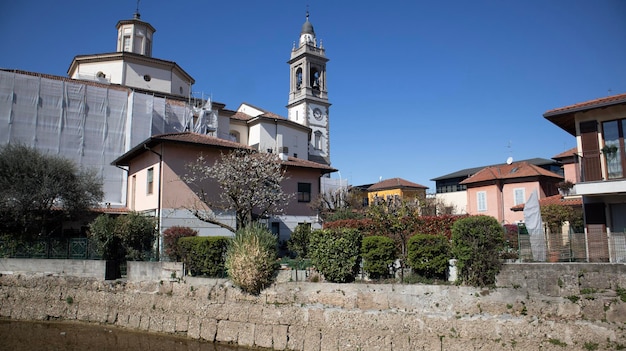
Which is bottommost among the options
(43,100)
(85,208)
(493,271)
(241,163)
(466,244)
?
(493,271)

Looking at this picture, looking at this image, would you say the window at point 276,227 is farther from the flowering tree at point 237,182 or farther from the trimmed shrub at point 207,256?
the trimmed shrub at point 207,256

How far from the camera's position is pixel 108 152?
34.0 meters

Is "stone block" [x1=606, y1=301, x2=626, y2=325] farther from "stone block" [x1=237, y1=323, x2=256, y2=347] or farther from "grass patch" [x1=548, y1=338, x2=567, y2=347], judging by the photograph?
"stone block" [x1=237, y1=323, x2=256, y2=347]

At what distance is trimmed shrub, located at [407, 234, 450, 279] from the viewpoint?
1319 centimetres

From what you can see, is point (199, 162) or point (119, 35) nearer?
point (199, 162)

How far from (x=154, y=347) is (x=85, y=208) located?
12.5m

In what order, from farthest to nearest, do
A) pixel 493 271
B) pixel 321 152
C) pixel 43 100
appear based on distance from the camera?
pixel 321 152 → pixel 43 100 → pixel 493 271

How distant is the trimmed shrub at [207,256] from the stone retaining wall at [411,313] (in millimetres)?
436

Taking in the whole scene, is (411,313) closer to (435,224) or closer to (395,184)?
(435,224)

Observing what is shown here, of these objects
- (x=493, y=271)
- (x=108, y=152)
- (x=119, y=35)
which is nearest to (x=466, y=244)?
(x=493, y=271)

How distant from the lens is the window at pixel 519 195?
124 ft

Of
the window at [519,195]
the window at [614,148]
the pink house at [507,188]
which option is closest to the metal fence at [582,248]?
the window at [614,148]

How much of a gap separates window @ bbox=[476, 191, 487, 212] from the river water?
104ft

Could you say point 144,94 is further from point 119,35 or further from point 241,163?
point 241,163
